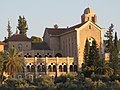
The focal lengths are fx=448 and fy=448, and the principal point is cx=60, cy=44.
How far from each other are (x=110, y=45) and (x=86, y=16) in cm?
1522

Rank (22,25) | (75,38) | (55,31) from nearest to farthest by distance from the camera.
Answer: (75,38)
(55,31)
(22,25)

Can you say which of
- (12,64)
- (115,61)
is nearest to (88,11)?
(115,61)

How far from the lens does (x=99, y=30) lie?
→ 265ft

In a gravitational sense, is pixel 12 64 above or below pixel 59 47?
below

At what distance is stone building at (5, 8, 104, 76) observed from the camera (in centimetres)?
7512

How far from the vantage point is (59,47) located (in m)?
85.8

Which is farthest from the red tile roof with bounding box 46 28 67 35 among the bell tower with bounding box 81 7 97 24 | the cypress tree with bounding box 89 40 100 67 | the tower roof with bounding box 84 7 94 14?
the cypress tree with bounding box 89 40 100 67

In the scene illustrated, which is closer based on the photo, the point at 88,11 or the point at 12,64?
the point at 12,64

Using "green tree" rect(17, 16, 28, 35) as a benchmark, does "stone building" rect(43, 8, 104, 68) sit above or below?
below

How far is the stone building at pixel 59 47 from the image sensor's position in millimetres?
75125

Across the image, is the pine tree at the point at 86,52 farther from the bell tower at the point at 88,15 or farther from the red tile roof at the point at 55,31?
the bell tower at the point at 88,15

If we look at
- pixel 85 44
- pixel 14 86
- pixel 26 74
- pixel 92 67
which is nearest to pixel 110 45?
pixel 85 44

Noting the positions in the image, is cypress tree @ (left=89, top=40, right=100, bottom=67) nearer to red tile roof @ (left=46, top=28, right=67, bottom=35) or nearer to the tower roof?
red tile roof @ (left=46, top=28, right=67, bottom=35)

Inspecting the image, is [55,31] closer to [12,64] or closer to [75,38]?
[75,38]
